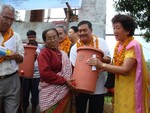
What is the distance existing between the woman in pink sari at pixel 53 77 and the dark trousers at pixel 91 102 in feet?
0.80

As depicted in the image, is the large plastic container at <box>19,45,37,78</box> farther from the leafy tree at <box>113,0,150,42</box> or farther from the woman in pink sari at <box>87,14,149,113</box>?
the leafy tree at <box>113,0,150,42</box>

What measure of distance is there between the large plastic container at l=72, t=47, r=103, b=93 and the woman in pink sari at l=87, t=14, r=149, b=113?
4.4 inches

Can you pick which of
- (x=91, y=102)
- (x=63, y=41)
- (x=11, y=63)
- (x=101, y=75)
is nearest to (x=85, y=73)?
(x=101, y=75)

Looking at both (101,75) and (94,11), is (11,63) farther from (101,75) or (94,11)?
(94,11)

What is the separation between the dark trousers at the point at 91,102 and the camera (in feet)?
11.4

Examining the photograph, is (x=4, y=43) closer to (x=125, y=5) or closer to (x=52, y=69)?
(x=52, y=69)

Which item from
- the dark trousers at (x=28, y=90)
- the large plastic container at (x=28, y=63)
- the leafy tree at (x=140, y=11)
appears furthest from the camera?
the leafy tree at (x=140, y=11)

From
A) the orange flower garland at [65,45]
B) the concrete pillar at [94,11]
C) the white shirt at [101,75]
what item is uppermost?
the concrete pillar at [94,11]

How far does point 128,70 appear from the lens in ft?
9.02

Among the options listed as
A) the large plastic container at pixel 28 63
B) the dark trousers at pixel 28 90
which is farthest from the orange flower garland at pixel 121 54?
the dark trousers at pixel 28 90

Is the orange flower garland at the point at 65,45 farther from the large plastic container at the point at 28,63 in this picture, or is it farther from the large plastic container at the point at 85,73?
the large plastic container at the point at 85,73

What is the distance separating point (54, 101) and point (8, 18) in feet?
3.60

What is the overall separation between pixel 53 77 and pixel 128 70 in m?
0.87

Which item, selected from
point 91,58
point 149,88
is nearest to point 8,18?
point 91,58
